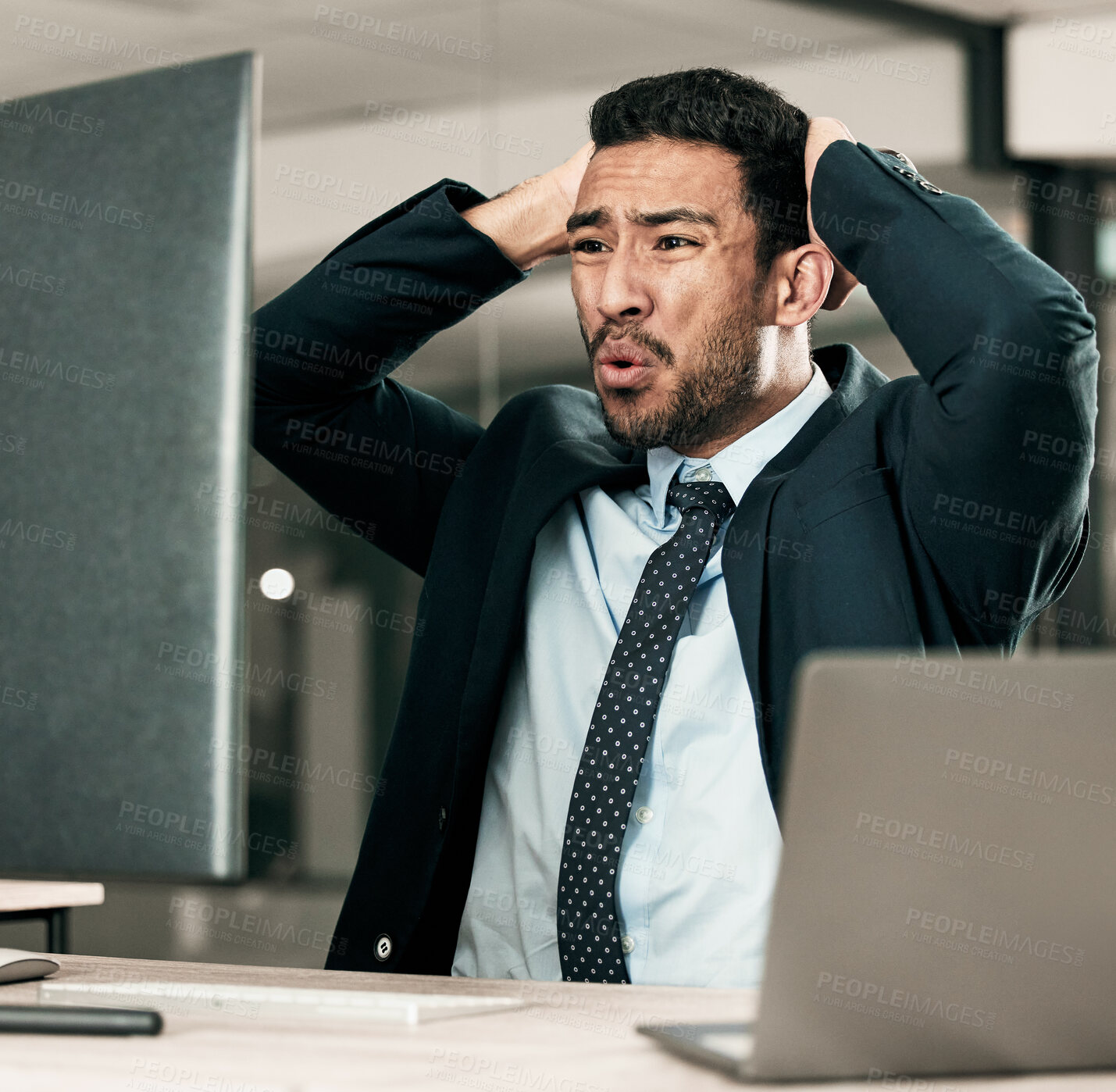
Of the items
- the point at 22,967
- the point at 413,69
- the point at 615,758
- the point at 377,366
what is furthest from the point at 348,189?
the point at 22,967

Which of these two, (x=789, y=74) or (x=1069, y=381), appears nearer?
(x=1069, y=381)

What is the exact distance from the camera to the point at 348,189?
9.59 feet

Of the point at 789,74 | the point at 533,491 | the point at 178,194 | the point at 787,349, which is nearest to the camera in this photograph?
the point at 178,194

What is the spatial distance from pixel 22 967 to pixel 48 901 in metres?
0.35

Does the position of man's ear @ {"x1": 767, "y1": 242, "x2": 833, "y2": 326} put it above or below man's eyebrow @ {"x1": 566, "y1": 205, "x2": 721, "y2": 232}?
below

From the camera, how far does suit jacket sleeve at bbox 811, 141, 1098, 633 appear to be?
1211mm

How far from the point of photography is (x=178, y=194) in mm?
639

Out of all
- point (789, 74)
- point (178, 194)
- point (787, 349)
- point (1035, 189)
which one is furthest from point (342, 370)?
point (1035, 189)

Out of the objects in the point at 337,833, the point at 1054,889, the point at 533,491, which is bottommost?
the point at 337,833

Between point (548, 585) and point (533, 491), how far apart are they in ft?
0.37

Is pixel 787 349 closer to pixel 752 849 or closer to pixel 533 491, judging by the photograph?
pixel 533 491

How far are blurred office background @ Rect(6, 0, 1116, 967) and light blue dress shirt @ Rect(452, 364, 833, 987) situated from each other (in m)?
1.38

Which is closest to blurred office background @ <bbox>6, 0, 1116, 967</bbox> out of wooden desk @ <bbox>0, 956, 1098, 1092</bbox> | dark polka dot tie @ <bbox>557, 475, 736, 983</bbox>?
dark polka dot tie @ <bbox>557, 475, 736, 983</bbox>

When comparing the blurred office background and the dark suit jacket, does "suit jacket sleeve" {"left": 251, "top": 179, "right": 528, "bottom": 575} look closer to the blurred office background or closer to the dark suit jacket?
the dark suit jacket
